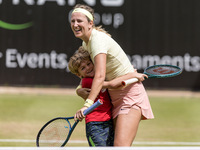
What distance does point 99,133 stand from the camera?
4211 mm

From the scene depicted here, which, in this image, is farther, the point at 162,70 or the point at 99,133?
the point at 162,70

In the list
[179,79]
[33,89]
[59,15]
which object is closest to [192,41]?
[179,79]

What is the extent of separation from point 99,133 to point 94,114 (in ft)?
0.58

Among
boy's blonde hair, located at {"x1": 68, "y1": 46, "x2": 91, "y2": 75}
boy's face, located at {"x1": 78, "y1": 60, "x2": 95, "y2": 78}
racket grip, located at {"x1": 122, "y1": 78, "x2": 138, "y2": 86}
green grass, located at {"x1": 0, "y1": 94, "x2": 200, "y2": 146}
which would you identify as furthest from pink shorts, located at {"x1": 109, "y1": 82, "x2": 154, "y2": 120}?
green grass, located at {"x1": 0, "y1": 94, "x2": 200, "y2": 146}

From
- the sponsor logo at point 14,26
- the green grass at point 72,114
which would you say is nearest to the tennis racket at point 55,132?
the green grass at point 72,114

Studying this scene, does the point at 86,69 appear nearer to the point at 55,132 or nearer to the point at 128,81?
the point at 128,81

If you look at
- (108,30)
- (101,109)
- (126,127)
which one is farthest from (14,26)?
(126,127)

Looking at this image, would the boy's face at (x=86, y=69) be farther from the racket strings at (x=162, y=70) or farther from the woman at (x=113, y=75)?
the racket strings at (x=162, y=70)

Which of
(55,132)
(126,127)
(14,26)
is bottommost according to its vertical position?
(14,26)

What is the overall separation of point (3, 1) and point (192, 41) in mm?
4995

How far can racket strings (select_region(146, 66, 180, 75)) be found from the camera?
4816mm

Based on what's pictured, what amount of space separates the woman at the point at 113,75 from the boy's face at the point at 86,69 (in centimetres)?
13

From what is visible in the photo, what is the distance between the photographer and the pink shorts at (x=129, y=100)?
167 inches

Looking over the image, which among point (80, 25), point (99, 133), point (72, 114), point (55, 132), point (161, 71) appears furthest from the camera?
point (72, 114)
